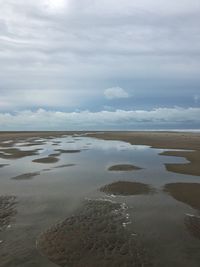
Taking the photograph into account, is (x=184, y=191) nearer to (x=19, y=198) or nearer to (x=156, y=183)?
(x=156, y=183)

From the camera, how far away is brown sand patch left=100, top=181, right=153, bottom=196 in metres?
16.3

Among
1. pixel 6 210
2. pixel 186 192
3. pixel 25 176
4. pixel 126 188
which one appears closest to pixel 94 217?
pixel 6 210

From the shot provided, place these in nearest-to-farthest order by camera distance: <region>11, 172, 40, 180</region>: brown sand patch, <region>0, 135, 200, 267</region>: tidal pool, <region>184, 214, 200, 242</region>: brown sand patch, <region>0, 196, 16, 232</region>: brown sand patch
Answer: <region>0, 135, 200, 267</region>: tidal pool, <region>184, 214, 200, 242</region>: brown sand patch, <region>0, 196, 16, 232</region>: brown sand patch, <region>11, 172, 40, 180</region>: brown sand patch

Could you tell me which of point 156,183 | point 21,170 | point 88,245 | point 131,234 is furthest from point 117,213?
point 21,170

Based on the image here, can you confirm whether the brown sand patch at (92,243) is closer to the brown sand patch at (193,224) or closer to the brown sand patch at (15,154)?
the brown sand patch at (193,224)

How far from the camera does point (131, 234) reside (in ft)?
33.9

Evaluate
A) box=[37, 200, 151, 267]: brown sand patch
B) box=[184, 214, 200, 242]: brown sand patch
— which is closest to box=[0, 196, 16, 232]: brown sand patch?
box=[37, 200, 151, 267]: brown sand patch

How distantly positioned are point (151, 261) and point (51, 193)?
8991 millimetres

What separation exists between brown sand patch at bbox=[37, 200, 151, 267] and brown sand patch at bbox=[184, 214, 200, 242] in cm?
247

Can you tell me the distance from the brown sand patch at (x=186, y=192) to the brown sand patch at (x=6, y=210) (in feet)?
29.0

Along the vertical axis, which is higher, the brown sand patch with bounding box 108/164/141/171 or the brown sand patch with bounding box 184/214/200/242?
the brown sand patch with bounding box 108/164/141/171

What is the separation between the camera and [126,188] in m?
17.2

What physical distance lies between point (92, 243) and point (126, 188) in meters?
7.97

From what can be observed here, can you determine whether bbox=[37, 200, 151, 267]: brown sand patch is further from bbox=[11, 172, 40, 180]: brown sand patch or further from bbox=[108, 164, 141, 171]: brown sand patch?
bbox=[108, 164, 141, 171]: brown sand patch
